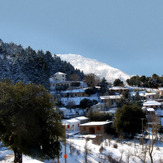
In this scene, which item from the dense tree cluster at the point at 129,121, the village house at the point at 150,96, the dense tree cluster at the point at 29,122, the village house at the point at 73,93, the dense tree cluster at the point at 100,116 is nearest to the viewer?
the dense tree cluster at the point at 29,122

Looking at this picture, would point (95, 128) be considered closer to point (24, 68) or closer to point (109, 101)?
point (109, 101)

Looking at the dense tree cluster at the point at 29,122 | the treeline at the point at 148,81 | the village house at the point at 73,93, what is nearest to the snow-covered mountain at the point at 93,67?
the treeline at the point at 148,81

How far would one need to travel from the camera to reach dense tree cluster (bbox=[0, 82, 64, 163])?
8.98 meters

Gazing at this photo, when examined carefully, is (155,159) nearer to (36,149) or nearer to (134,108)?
(134,108)

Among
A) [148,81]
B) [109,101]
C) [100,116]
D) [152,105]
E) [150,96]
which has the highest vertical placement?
[148,81]

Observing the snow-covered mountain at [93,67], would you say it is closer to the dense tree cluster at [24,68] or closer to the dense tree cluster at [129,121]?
the dense tree cluster at [24,68]

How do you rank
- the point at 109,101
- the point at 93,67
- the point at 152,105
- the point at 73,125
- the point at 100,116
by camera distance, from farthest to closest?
the point at 93,67 → the point at 109,101 → the point at 152,105 → the point at 100,116 → the point at 73,125

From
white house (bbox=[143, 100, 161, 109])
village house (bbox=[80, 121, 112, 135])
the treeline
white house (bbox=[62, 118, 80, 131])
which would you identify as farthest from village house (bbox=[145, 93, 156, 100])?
white house (bbox=[62, 118, 80, 131])

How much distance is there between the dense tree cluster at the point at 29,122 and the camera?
8984 mm

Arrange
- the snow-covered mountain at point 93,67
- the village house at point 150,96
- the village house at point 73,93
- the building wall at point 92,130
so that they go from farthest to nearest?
the snow-covered mountain at point 93,67
the village house at point 73,93
the village house at point 150,96
the building wall at point 92,130

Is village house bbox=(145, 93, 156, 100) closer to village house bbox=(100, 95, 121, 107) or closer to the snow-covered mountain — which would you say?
village house bbox=(100, 95, 121, 107)

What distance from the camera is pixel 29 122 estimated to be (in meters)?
8.95

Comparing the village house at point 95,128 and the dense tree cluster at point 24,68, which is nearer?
the village house at point 95,128

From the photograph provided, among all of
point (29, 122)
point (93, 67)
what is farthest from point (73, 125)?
point (93, 67)
